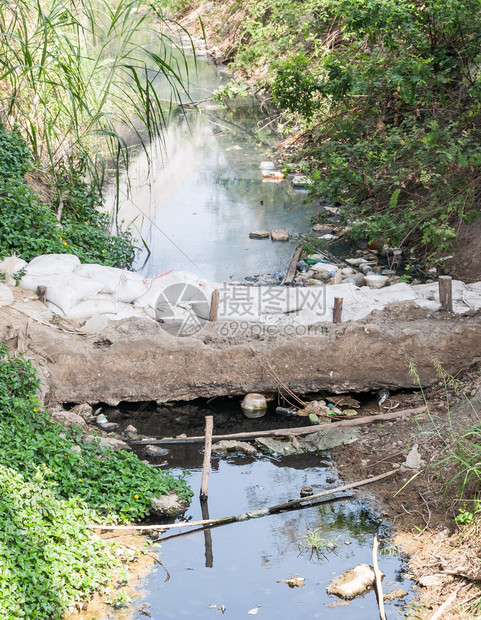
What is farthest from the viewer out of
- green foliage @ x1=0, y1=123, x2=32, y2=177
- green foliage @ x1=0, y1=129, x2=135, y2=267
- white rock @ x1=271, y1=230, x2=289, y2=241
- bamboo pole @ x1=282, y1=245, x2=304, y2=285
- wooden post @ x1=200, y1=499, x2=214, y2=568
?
white rock @ x1=271, y1=230, x2=289, y2=241

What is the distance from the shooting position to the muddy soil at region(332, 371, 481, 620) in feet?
12.7

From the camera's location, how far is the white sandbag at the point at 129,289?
21.5 feet

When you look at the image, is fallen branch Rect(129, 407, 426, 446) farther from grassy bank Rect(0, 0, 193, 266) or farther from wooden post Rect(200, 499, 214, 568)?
grassy bank Rect(0, 0, 193, 266)

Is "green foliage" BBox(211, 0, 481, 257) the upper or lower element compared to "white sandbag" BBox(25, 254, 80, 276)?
upper

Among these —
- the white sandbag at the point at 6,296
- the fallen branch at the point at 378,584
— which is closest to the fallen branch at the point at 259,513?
the fallen branch at the point at 378,584

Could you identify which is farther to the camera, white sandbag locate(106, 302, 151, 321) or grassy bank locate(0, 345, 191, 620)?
white sandbag locate(106, 302, 151, 321)

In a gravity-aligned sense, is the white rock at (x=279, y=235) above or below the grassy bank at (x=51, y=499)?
above

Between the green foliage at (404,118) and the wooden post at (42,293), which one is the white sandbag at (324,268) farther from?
the wooden post at (42,293)

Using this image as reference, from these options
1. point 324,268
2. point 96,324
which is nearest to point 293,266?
point 324,268

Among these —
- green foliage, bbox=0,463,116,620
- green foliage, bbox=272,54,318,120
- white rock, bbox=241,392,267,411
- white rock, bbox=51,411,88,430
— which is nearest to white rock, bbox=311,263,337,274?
green foliage, bbox=272,54,318,120

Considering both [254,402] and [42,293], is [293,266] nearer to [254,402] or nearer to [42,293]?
[254,402]

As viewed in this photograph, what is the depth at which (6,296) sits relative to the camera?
595 cm

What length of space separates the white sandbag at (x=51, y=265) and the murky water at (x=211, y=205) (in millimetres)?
1033

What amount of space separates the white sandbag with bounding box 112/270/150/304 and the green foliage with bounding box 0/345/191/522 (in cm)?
159
